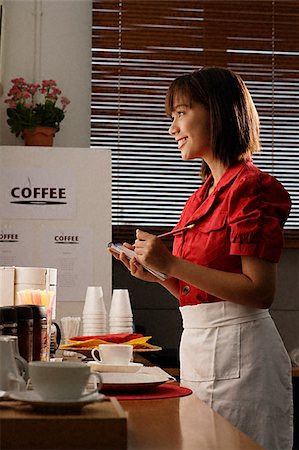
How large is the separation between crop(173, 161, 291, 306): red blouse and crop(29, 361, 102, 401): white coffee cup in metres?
0.79

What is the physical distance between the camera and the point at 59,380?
3.39ft

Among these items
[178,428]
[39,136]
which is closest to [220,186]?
[178,428]

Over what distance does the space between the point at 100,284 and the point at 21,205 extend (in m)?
0.50

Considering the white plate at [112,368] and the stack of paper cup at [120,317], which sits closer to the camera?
the white plate at [112,368]

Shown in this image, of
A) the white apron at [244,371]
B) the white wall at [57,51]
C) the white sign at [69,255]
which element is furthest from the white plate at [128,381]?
the white wall at [57,51]

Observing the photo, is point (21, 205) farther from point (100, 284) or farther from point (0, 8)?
point (0, 8)

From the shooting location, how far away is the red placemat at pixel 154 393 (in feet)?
4.60

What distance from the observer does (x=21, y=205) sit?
139 inches

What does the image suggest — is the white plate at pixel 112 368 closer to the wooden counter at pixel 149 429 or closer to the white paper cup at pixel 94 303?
the wooden counter at pixel 149 429

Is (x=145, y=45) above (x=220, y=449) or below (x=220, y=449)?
above

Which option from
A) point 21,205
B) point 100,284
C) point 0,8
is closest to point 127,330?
point 100,284

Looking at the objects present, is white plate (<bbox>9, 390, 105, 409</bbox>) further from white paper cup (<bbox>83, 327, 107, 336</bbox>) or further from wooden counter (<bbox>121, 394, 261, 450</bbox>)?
white paper cup (<bbox>83, 327, 107, 336</bbox>)

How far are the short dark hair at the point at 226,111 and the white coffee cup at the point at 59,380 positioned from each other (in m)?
1.03

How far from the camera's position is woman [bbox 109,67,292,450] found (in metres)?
1.75
